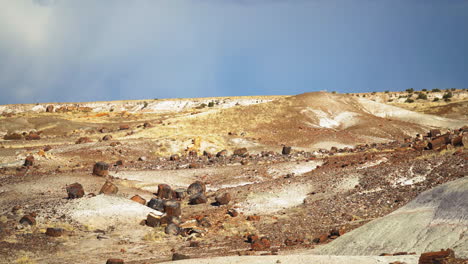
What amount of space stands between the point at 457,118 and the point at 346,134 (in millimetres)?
18674

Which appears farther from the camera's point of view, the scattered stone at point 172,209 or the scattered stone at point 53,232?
the scattered stone at point 172,209

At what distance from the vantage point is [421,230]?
13.4 metres

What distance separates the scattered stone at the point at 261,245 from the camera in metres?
15.6

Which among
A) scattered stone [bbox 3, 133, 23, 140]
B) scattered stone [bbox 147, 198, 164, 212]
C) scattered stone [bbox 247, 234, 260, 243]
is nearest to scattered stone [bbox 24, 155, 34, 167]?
scattered stone [bbox 147, 198, 164, 212]

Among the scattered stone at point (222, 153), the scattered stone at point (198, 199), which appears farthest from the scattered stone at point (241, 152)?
the scattered stone at point (198, 199)

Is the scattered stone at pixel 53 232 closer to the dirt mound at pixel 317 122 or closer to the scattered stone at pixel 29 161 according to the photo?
the scattered stone at pixel 29 161

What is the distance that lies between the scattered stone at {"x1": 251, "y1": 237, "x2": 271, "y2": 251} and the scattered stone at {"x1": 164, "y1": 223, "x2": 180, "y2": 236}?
4217mm

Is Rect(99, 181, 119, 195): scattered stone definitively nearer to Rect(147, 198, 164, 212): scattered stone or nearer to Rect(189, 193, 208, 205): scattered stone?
Rect(147, 198, 164, 212): scattered stone

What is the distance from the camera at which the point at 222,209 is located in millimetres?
22844

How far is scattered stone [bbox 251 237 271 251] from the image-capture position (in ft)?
51.3

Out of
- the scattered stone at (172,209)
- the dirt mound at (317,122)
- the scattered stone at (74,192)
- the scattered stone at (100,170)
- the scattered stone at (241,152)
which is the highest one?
the dirt mound at (317,122)

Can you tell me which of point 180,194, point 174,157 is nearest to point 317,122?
point 174,157

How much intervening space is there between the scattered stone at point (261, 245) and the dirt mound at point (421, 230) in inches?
76.8

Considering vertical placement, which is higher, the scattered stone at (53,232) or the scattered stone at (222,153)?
the scattered stone at (222,153)
